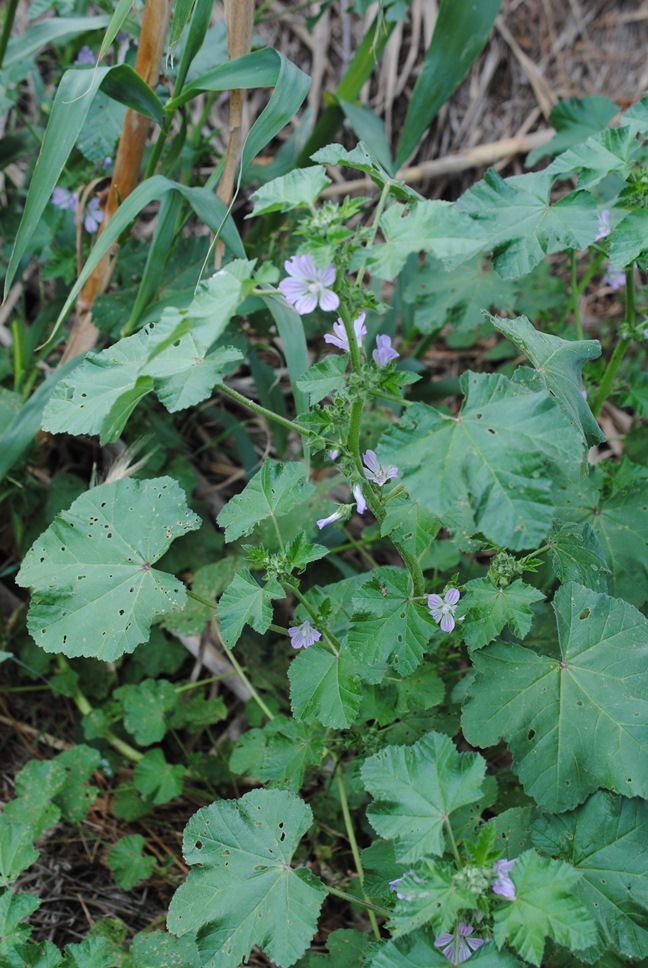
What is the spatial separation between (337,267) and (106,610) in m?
0.88

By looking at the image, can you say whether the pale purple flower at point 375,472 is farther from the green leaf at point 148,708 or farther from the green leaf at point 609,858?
the green leaf at point 148,708

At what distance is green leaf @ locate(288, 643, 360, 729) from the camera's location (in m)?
1.66

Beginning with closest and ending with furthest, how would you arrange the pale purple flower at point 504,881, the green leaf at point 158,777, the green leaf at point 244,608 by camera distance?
the pale purple flower at point 504,881 < the green leaf at point 244,608 < the green leaf at point 158,777

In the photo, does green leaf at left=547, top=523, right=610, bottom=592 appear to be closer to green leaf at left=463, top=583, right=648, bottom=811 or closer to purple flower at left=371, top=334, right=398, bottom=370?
green leaf at left=463, top=583, right=648, bottom=811

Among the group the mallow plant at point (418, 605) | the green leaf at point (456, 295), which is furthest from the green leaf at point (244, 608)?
the green leaf at point (456, 295)

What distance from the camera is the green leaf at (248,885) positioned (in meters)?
1.54

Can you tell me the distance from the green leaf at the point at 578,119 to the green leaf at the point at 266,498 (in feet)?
5.40

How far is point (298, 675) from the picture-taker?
172 centimetres

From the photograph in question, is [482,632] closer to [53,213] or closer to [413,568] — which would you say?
[413,568]

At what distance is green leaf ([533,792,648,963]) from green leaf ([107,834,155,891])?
1.08 metres

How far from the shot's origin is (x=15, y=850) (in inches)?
76.2

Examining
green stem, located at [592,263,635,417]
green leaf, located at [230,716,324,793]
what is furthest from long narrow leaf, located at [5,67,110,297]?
green stem, located at [592,263,635,417]

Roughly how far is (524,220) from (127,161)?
1.29m

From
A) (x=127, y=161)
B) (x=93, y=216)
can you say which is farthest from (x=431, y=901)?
(x=93, y=216)
